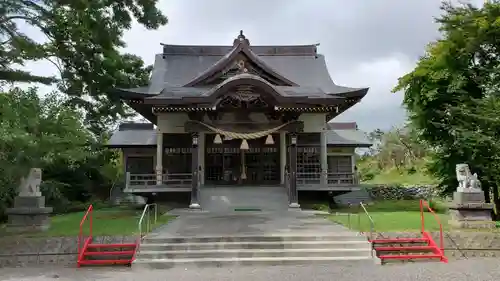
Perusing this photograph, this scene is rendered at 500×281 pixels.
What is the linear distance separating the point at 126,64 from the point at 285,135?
8637mm

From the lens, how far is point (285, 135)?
1833cm

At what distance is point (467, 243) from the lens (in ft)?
30.8

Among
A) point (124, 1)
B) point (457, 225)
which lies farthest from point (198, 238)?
point (124, 1)

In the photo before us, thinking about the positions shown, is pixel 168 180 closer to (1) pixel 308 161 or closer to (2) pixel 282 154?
(2) pixel 282 154

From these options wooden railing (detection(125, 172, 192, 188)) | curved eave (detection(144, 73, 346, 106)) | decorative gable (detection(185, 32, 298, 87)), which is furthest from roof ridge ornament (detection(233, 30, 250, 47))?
wooden railing (detection(125, 172, 192, 188))

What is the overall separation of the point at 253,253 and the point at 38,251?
4.76 metres

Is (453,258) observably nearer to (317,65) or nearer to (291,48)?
(317,65)

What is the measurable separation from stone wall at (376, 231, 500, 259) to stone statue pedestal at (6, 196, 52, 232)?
841 cm

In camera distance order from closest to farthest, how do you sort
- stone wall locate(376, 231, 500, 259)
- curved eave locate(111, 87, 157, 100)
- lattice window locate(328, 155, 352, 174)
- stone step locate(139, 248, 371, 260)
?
stone step locate(139, 248, 371, 260), stone wall locate(376, 231, 500, 259), curved eave locate(111, 87, 157, 100), lattice window locate(328, 155, 352, 174)

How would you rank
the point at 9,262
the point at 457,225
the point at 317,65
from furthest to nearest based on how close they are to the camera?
the point at 317,65
the point at 457,225
the point at 9,262

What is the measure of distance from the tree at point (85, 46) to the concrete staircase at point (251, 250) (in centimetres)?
444

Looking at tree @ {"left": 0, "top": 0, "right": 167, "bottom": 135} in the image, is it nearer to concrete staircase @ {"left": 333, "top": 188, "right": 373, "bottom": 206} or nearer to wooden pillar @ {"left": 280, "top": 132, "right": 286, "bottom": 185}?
wooden pillar @ {"left": 280, "top": 132, "right": 286, "bottom": 185}

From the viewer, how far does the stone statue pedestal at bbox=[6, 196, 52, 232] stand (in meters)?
10.2

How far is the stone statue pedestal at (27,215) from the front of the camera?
10164mm
